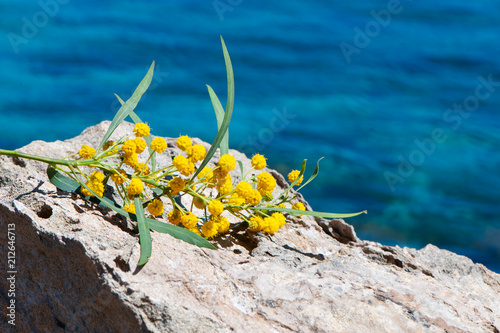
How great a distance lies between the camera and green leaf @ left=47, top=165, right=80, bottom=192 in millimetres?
1214

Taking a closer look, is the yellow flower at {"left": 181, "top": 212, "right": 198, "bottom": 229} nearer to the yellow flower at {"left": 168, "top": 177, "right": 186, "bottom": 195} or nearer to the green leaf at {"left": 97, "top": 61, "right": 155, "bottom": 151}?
the yellow flower at {"left": 168, "top": 177, "right": 186, "bottom": 195}

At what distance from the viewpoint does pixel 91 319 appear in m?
1.08

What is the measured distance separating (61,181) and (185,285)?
37 centimetres

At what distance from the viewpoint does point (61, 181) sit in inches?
48.4

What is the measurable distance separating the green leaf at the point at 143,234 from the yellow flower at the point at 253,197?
0.23 m

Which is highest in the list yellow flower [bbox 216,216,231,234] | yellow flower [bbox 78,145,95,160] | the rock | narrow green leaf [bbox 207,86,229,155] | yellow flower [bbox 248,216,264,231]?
narrow green leaf [bbox 207,86,229,155]

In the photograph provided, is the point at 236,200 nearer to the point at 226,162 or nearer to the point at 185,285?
the point at 226,162

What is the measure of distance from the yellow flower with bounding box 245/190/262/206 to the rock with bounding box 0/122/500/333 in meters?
0.10

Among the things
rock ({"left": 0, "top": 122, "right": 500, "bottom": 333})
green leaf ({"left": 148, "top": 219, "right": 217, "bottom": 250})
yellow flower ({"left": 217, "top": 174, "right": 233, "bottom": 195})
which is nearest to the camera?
rock ({"left": 0, "top": 122, "right": 500, "bottom": 333})

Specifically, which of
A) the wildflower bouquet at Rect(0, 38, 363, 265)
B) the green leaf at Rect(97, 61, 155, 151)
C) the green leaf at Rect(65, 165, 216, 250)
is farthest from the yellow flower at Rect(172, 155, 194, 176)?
the green leaf at Rect(97, 61, 155, 151)

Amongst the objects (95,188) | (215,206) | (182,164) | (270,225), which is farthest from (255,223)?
(95,188)

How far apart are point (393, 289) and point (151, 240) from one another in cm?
47

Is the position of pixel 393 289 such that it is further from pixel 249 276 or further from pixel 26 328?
pixel 26 328

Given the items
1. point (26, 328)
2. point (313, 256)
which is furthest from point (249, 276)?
point (26, 328)
